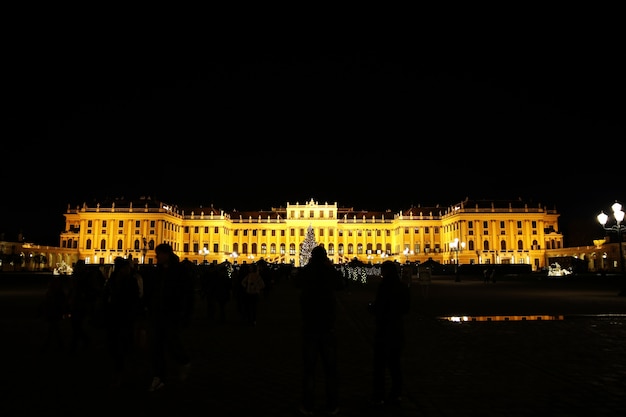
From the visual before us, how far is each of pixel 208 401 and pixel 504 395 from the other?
3.40m

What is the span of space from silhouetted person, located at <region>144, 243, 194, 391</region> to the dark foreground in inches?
15.3

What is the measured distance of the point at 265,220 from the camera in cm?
12012

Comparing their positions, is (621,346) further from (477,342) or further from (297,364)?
(297,364)

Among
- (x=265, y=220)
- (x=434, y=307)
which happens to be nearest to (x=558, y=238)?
(x=265, y=220)

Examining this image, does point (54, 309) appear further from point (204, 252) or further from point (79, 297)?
point (204, 252)

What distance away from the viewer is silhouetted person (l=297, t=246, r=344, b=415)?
19.5 feet

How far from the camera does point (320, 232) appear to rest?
389 feet

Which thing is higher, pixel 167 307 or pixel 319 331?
pixel 167 307

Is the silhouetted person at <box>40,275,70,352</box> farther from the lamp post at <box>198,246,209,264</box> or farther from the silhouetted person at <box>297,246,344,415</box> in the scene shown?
the lamp post at <box>198,246,209,264</box>

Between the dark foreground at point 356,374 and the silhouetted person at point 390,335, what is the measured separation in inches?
8.8

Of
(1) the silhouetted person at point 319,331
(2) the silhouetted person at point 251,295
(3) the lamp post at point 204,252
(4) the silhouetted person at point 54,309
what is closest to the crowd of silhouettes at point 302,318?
(1) the silhouetted person at point 319,331

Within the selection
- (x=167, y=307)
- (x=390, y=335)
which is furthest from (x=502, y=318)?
(x=167, y=307)

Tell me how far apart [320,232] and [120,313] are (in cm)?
11106

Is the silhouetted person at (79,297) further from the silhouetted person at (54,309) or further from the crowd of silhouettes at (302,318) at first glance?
the silhouetted person at (54,309)
